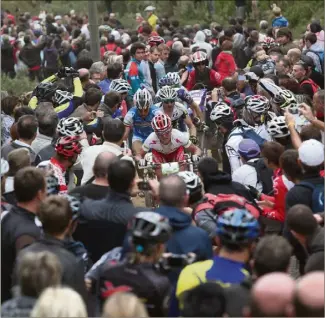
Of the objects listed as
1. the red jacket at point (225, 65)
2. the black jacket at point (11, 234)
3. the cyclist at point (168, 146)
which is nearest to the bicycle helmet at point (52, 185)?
the black jacket at point (11, 234)

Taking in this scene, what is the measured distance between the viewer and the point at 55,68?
25672mm

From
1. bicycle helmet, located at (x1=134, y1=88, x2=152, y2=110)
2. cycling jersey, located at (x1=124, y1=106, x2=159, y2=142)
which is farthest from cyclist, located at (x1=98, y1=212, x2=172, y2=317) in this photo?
cycling jersey, located at (x1=124, y1=106, x2=159, y2=142)

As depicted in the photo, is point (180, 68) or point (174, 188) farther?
point (180, 68)

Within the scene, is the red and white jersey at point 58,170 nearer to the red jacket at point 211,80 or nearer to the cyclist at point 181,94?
the cyclist at point 181,94

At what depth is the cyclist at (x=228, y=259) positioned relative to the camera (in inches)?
249

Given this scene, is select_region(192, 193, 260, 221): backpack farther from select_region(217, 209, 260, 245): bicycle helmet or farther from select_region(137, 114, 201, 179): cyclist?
select_region(137, 114, 201, 179): cyclist

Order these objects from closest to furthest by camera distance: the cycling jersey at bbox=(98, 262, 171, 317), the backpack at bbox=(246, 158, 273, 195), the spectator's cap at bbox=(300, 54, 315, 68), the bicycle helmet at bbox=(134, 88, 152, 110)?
the cycling jersey at bbox=(98, 262, 171, 317)
the backpack at bbox=(246, 158, 273, 195)
the bicycle helmet at bbox=(134, 88, 152, 110)
the spectator's cap at bbox=(300, 54, 315, 68)

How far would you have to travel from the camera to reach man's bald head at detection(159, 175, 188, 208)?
23.8ft

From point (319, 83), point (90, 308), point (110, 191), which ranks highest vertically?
point (110, 191)

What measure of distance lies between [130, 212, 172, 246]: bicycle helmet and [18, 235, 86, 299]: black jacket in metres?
0.51

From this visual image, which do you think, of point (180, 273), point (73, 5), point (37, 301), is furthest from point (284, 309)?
point (73, 5)

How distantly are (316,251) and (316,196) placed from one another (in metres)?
1.16

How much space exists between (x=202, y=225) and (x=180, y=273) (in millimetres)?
1502

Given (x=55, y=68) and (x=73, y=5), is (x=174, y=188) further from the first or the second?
(x=73, y=5)
